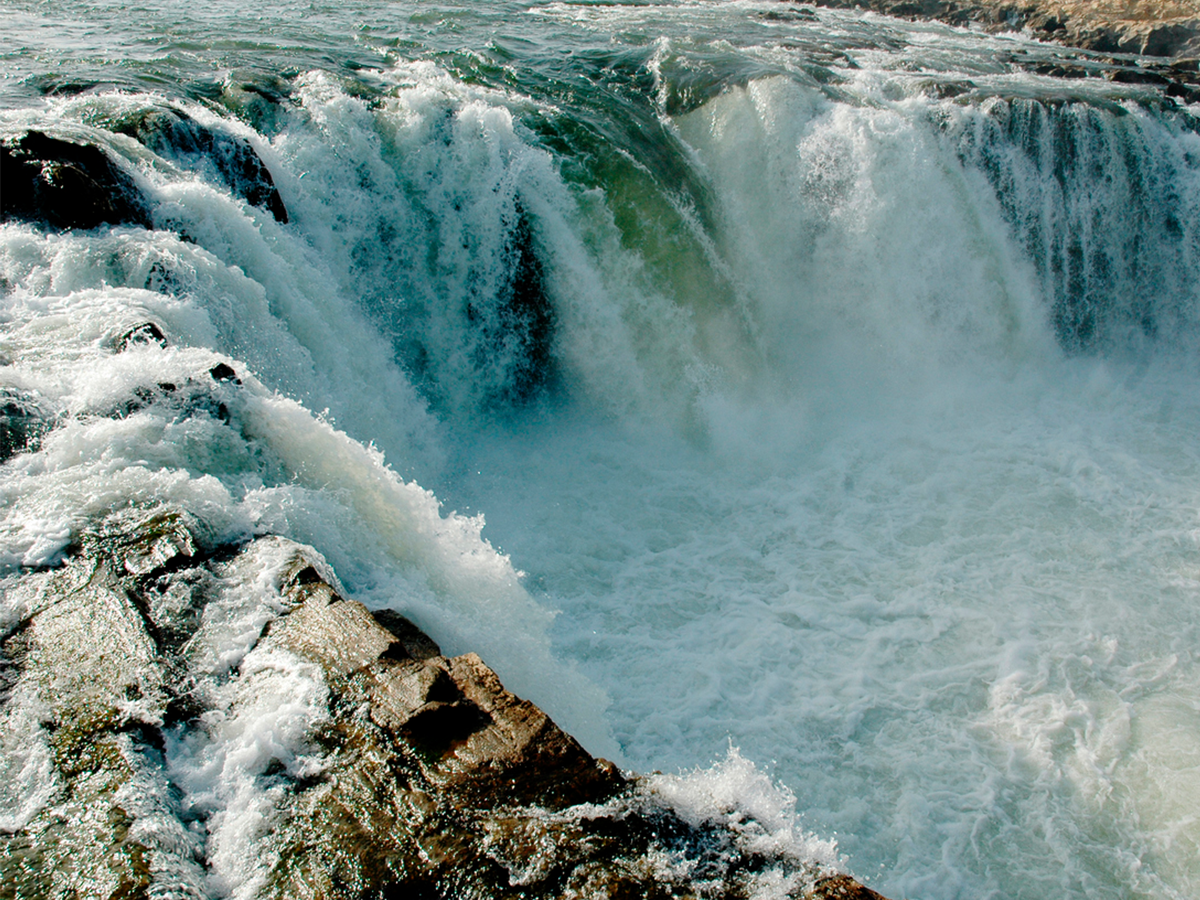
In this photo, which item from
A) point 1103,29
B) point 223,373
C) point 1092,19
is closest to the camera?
point 223,373

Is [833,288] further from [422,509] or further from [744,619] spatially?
[422,509]

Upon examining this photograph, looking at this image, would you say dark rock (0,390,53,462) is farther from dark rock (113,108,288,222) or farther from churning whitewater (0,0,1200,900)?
dark rock (113,108,288,222)

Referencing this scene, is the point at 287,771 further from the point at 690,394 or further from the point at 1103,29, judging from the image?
the point at 1103,29

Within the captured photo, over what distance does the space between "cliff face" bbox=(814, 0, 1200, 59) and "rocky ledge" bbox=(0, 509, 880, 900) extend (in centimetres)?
1971

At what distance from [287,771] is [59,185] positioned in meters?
4.80

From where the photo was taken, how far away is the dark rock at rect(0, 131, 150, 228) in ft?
16.9

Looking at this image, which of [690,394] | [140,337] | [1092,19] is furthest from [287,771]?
[1092,19]

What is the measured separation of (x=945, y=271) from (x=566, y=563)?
624cm

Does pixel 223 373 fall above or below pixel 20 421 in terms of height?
above

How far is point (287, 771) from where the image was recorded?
263 cm

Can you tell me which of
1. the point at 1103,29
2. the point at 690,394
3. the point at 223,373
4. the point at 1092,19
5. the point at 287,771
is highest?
the point at 1092,19

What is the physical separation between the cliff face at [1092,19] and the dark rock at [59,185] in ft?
63.0

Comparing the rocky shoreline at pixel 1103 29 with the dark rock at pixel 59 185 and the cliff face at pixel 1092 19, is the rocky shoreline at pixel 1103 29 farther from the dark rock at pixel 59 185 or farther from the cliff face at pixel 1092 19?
the dark rock at pixel 59 185

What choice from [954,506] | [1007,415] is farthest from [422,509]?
[1007,415]
